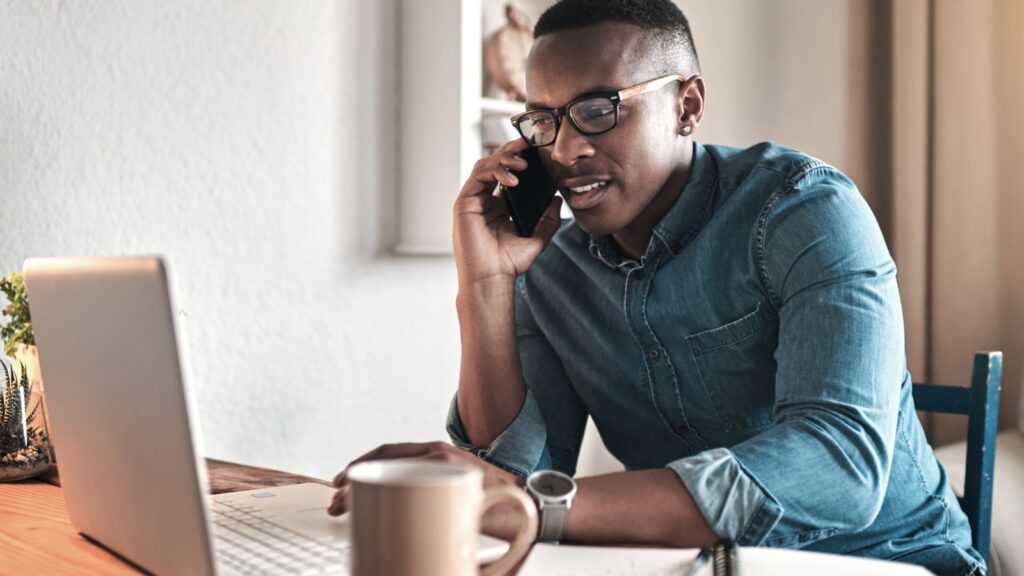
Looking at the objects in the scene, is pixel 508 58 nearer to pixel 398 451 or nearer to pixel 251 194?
pixel 251 194

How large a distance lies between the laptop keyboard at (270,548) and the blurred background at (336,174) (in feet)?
2.54

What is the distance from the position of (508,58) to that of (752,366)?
1027mm

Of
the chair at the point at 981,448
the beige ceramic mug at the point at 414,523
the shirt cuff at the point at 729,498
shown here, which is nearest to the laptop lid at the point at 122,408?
the beige ceramic mug at the point at 414,523

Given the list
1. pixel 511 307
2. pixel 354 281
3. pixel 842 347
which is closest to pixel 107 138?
pixel 354 281

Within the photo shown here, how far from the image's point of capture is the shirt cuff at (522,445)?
1157 millimetres

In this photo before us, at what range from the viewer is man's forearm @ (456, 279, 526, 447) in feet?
4.01

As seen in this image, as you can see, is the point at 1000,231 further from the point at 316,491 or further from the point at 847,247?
the point at 316,491

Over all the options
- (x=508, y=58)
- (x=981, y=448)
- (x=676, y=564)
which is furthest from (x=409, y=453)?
(x=508, y=58)

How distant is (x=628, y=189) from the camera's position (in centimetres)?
125

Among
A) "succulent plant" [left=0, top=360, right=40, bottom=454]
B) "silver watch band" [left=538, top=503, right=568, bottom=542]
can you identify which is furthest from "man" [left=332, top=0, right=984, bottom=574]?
"succulent plant" [left=0, top=360, right=40, bottom=454]

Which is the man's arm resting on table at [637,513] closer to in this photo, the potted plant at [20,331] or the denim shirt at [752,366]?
the denim shirt at [752,366]

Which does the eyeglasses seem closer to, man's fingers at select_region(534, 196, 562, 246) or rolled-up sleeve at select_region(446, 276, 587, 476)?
man's fingers at select_region(534, 196, 562, 246)

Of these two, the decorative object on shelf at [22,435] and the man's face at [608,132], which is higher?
the man's face at [608,132]

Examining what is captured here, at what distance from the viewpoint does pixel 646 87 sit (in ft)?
4.09
